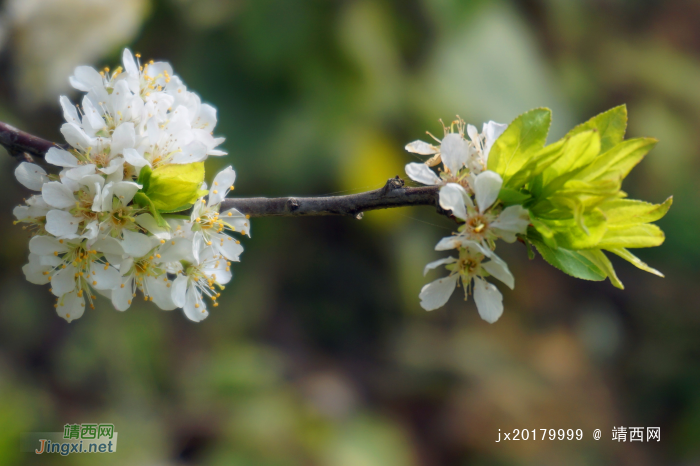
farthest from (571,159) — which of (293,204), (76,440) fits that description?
(76,440)

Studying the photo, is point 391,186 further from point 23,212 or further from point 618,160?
point 23,212

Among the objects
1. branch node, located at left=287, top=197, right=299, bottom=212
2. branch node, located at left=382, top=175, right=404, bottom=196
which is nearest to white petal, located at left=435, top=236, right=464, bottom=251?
branch node, located at left=382, top=175, right=404, bottom=196

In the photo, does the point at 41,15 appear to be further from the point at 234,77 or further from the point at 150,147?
the point at 234,77

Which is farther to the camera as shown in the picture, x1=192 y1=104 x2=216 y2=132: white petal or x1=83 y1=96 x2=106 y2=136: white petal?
x1=192 y1=104 x2=216 y2=132: white petal

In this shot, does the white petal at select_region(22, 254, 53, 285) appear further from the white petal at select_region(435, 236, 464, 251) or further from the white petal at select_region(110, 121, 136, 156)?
the white petal at select_region(435, 236, 464, 251)

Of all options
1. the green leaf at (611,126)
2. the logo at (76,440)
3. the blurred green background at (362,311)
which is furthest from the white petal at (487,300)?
the blurred green background at (362,311)
